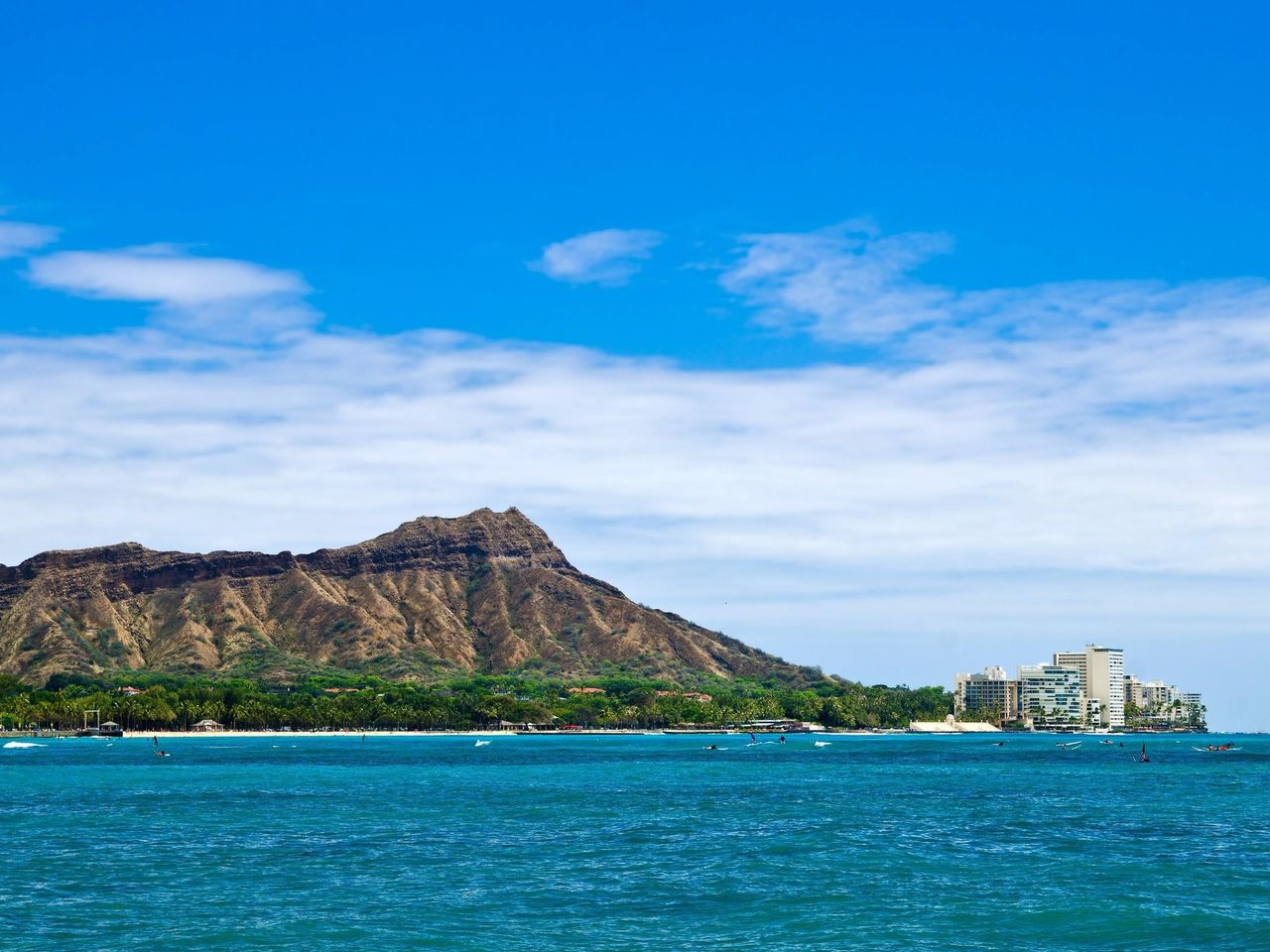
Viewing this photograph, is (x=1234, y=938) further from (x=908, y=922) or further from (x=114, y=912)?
(x=114, y=912)

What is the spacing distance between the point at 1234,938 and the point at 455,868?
36.1m

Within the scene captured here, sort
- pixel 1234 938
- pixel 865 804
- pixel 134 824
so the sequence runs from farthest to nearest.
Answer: pixel 865 804 < pixel 134 824 < pixel 1234 938

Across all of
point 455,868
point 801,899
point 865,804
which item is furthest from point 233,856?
point 865,804

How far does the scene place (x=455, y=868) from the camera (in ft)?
235

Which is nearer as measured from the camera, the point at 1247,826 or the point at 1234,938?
the point at 1234,938

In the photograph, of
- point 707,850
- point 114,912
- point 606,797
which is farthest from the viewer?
point 606,797

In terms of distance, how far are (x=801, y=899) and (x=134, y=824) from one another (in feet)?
175

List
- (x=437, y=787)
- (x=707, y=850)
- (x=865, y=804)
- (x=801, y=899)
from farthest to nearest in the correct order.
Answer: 1. (x=437, y=787)
2. (x=865, y=804)
3. (x=707, y=850)
4. (x=801, y=899)

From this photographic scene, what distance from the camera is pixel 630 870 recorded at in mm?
71812

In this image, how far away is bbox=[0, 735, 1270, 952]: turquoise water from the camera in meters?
54.6

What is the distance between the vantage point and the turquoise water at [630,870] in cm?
5456

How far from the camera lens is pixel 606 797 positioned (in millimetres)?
125750

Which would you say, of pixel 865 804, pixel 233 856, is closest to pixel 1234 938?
pixel 233 856

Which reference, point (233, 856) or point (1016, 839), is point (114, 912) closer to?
point (233, 856)
